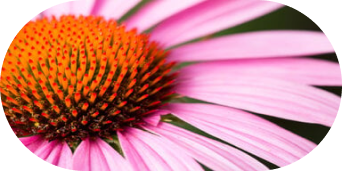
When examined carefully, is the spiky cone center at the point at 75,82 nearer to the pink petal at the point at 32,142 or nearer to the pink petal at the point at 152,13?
the pink petal at the point at 32,142

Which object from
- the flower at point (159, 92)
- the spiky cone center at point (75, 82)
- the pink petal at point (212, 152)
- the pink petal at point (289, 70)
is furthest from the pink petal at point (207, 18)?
the pink petal at point (212, 152)

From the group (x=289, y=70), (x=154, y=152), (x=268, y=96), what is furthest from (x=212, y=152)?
(x=289, y=70)

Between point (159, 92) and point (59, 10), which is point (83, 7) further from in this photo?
point (159, 92)

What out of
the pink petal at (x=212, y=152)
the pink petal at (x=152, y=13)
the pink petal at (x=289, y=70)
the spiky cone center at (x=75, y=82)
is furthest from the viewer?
the pink petal at (x=152, y=13)

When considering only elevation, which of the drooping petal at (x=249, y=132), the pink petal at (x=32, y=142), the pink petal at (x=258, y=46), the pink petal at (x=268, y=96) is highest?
the pink petal at (x=258, y=46)

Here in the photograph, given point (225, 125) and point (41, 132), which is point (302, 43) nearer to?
point (225, 125)

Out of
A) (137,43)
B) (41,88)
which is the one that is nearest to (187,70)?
(137,43)
